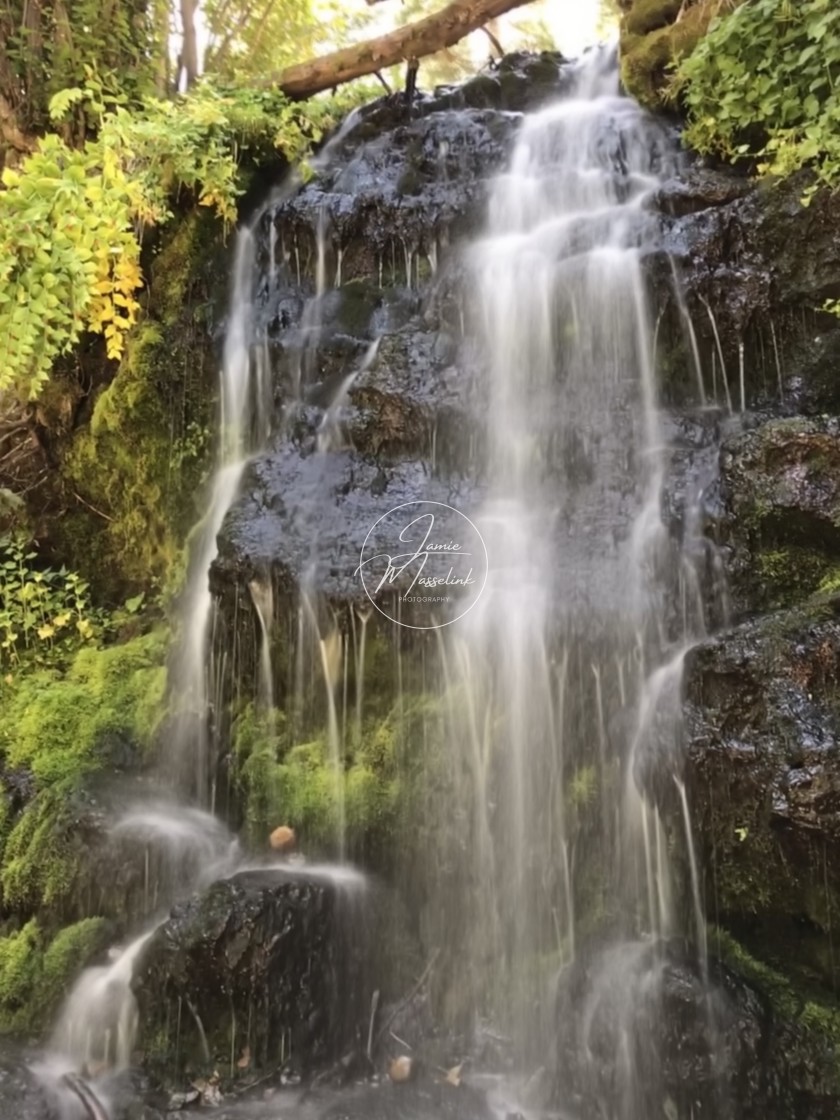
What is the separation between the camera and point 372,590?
4664 millimetres

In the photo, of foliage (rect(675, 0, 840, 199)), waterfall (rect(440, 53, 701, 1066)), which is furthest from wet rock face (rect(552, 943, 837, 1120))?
foliage (rect(675, 0, 840, 199))

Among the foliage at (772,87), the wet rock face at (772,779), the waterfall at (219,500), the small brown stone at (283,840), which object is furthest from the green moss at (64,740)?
the foliage at (772,87)

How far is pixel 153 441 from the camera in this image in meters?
6.48

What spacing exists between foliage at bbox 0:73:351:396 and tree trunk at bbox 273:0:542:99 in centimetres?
25

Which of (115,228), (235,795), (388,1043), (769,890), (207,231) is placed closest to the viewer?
(769,890)

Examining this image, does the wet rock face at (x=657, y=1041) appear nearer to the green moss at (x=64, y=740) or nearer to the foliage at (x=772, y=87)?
the green moss at (x=64, y=740)

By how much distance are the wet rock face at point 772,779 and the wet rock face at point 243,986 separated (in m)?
1.82

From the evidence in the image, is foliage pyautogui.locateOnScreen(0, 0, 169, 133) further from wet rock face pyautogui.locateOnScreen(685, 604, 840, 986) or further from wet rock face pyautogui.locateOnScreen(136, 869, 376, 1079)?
wet rock face pyautogui.locateOnScreen(685, 604, 840, 986)

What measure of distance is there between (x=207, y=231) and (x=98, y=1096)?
6.22 metres

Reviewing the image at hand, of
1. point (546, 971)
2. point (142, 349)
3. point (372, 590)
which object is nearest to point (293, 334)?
point (142, 349)

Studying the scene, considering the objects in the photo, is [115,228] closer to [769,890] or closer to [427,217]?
[427,217]

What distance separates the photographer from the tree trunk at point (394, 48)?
7211 mm

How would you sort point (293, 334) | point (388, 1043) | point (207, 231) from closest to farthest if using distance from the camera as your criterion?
1. point (388, 1043)
2. point (293, 334)
3. point (207, 231)

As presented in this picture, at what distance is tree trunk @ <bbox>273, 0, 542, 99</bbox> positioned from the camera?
23.7 ft
